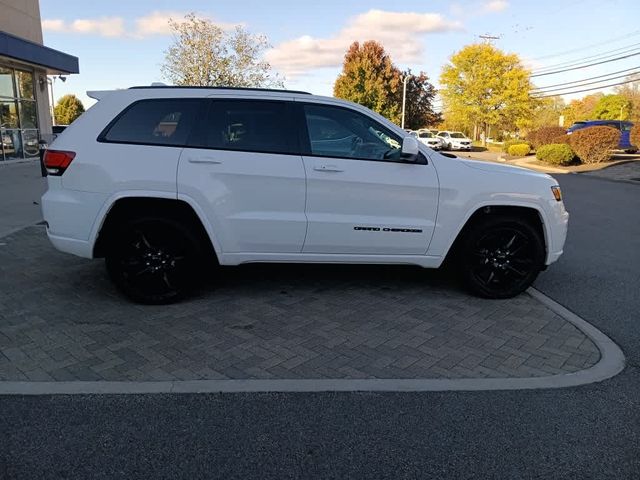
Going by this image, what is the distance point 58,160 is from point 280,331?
2474mm

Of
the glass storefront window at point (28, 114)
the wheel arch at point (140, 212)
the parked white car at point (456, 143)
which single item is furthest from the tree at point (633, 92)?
the wheel arch at point (140, 212)

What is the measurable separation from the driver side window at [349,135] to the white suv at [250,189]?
11mm

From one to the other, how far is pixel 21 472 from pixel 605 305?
503 cm

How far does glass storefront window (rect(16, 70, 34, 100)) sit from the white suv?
61.9ft

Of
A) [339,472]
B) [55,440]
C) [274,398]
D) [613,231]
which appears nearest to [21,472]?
[55,440]

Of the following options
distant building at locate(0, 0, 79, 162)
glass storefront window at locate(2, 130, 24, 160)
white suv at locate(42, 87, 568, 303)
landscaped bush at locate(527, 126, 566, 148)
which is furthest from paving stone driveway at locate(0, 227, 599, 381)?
landscaped bush at locate(527, 126, 566, 148)

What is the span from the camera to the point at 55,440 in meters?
2.67

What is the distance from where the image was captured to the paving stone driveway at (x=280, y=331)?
3502 millimetres

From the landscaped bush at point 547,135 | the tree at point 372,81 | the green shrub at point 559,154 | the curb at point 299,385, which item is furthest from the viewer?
the tree at point 372,81

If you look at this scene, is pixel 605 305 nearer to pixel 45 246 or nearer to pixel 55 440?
pixel 55 440

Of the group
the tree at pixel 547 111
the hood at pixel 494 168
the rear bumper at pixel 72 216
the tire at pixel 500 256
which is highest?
the tree at pixel 547 111

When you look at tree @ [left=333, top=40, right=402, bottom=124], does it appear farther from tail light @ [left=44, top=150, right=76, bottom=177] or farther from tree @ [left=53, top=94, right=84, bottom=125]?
tail light @ [left=44, top=150, right=76, bottom=177]

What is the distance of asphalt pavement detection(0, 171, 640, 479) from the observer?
98.4 inches

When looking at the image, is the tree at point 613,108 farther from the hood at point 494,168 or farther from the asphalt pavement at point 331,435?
the asphalt pavement at point 331,435
